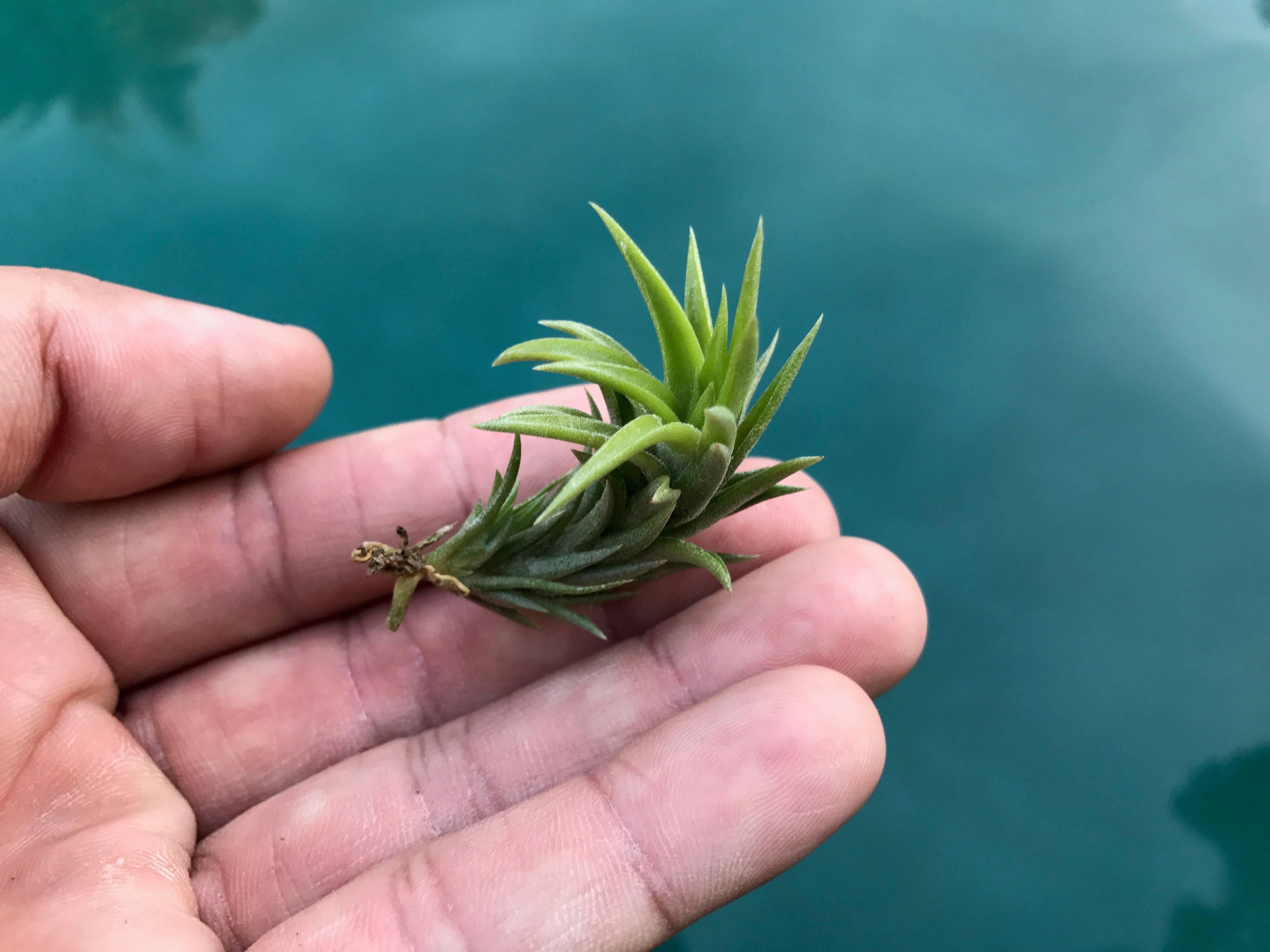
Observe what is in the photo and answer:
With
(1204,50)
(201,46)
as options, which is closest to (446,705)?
(201,46)

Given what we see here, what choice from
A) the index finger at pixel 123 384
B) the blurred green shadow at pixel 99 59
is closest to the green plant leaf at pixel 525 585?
the index finger at pixel 123 384

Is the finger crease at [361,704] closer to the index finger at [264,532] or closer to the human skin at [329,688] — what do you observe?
the human skin at [329,688]

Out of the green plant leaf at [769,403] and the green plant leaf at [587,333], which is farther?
the green plant leaf at [587,333]

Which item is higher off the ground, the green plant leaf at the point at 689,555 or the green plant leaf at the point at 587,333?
the green plant leaf at the point at 587,333

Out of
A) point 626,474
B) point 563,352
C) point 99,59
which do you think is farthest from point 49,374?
point 99,59

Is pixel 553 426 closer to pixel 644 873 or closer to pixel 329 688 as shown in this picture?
pixel 644 873

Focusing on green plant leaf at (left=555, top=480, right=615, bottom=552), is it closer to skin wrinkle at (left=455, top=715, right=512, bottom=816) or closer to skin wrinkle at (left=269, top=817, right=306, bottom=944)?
skin wrinkle at (left=455, top=715, right=512, bottom=816)

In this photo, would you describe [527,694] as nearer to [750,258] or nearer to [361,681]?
[361,681]
